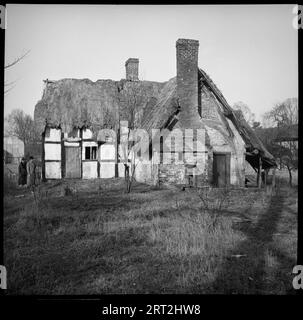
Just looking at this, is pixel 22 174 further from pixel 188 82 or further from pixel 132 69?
pixel 132 69

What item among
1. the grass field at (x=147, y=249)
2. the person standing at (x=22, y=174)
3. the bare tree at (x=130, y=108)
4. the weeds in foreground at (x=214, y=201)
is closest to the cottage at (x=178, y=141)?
the bare tree at (x=130, y=108)

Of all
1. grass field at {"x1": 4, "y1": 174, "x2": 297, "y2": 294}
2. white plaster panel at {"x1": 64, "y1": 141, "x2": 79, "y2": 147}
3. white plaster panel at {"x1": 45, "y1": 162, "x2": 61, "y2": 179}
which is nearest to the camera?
grass field at {"x1": 4, "y1": 174, "x2": 297, "y2": 294}

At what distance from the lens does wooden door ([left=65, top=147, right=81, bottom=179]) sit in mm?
17906

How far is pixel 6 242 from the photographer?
19.6 ft

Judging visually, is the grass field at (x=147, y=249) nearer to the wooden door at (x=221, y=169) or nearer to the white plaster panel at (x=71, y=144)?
the wooden door at (x=221, y=169)

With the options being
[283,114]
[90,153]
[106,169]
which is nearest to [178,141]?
[106,169]

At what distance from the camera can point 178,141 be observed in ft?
47.1

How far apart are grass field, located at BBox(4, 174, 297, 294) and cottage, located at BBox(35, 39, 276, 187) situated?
4.90 metres

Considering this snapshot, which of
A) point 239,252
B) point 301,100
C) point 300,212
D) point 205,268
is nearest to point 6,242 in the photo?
point 205,268

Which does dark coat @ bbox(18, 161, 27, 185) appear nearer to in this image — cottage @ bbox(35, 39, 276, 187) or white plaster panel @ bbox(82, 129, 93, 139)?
cottage @ bbox(35, 39, 276, 187)

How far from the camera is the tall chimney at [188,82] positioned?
14.5m

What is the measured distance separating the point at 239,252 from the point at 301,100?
10.5ft

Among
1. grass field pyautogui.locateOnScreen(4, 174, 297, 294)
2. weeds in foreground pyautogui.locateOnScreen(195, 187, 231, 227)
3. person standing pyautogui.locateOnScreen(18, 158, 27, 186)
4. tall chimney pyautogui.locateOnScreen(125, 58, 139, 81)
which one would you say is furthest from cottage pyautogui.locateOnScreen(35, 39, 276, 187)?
grass field pyautogui.locateOnScreen(4, 174, 297, 294)

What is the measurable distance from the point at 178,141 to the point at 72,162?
699 cm
